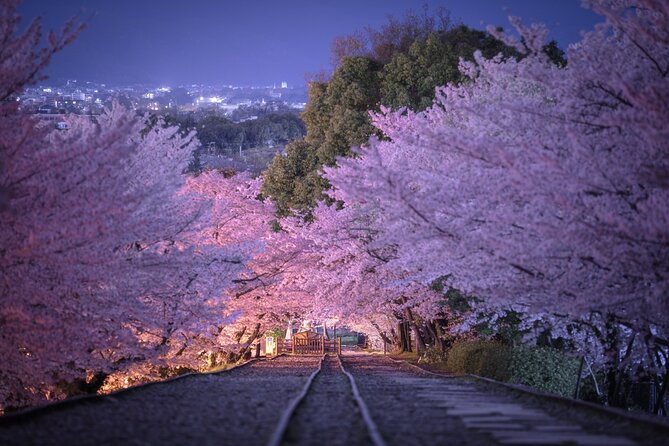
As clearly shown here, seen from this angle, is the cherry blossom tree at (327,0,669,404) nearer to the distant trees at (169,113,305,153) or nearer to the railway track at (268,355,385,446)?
the railway track at (268,355,385,446)

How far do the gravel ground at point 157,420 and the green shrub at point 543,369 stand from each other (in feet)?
23.8

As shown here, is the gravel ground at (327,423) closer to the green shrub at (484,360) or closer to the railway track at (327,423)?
the railway track at (327,423)

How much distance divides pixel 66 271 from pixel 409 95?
78.2ft

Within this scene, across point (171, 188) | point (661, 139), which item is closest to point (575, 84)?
point (661, 139)

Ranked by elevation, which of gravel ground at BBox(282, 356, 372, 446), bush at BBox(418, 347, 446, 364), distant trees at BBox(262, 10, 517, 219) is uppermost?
distant trees at BBox(262, 10, 517, 219)

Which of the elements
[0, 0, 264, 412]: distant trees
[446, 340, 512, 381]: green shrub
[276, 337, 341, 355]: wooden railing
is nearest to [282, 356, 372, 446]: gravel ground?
[0, 0, 264, 412]: distant trees

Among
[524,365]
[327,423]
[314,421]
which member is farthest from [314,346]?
[327,423]

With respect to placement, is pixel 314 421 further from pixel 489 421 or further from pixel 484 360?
pixel 484 360

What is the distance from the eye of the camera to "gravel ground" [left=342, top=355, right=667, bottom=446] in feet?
23.6

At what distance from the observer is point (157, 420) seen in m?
8.69

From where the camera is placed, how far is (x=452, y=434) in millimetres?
7516

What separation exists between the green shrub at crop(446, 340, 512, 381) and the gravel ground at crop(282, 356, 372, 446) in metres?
6.51

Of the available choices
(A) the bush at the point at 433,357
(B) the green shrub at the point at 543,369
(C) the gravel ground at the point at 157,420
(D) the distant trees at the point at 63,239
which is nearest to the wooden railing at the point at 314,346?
(A) the bush at the point at 433,357

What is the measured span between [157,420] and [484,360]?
36.6 ft
